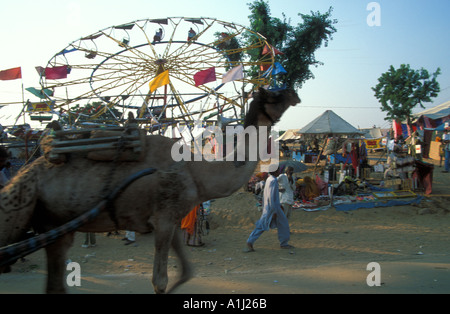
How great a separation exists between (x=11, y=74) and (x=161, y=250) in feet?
44.3

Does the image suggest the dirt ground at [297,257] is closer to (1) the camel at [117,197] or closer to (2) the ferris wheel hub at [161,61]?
(1) the camel at [117,197]

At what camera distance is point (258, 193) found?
1344 centimetres

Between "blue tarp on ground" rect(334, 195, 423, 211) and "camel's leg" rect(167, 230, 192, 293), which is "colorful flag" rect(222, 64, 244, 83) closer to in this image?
"blue tarp on ground" rect(334, 195, 423, 211)

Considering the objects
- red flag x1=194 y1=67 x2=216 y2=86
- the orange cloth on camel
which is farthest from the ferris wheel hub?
the orange cloth on camel

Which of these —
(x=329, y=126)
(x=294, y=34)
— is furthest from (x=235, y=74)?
(x=294, y=34)

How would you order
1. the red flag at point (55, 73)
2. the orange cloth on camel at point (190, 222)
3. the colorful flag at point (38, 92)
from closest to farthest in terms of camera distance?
the orange cloth on camel at point (190, 222) → the red flag at point (55, 73) → the colorful flag at point (38, 92)

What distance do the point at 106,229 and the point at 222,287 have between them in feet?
7.31

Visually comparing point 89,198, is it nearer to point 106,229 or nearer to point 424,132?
point 106,229

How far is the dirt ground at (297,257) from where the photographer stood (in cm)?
497

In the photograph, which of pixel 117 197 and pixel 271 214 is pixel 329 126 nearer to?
pixel 271 214

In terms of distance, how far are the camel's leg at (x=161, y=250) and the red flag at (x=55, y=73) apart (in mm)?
12646

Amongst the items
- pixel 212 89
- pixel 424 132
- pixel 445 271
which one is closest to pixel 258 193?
pixel 212 89

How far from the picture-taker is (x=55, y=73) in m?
13.9

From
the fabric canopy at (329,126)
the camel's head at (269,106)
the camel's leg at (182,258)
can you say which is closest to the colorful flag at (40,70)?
the fabric canopy at (329,126)
